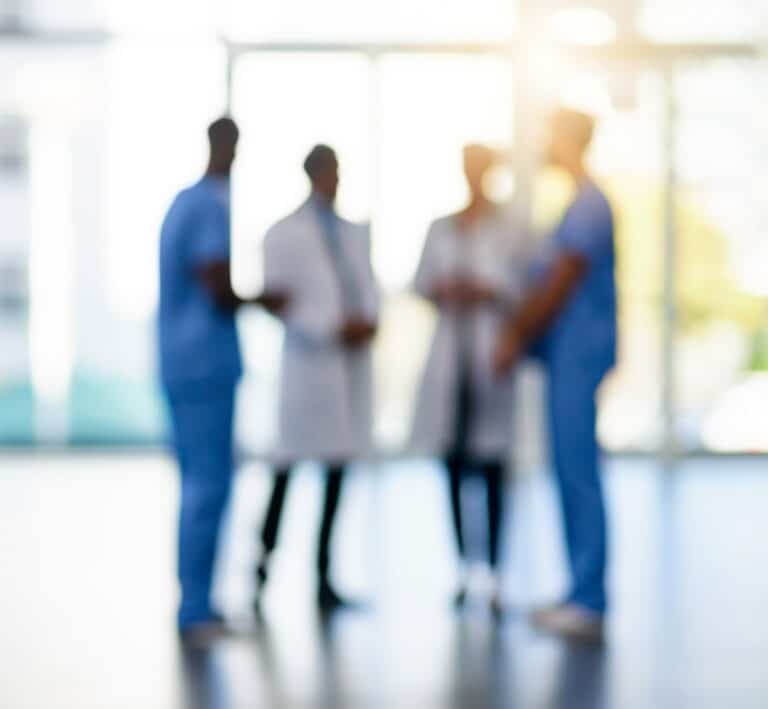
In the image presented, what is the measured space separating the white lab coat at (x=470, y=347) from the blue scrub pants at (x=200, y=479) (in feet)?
2.43

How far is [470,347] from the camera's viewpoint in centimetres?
448

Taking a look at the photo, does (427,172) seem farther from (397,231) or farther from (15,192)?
(15,192)

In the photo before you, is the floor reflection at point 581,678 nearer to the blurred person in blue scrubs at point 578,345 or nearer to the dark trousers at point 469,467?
the blurred person in blue scrubs at point 578,345

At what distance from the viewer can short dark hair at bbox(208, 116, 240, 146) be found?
3.97m

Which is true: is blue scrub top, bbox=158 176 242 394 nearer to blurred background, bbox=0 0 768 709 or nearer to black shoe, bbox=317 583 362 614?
black shoe, bbox=317 583 362 614

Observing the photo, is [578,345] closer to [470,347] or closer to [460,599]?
[470,347]

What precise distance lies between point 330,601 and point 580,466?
94cm

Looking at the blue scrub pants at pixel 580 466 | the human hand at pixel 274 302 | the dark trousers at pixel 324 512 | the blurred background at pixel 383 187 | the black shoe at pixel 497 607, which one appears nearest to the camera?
the blue scrub pants at pixel 580 466

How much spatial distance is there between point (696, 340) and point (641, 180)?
1.02 m

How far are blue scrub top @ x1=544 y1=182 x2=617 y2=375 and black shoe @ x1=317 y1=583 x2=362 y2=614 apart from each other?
1.04m

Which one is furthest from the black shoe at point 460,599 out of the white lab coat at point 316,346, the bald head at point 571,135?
the bald head at point 571,135

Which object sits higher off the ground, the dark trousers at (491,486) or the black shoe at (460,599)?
the dark trousers at (491,486)

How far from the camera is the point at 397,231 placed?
8711 millimetres

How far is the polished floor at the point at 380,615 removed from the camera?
10.8 ft
